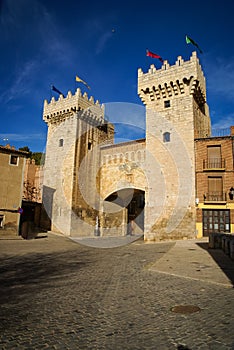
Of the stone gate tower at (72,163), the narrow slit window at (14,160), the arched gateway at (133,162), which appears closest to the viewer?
the arched gateway at (133,162)

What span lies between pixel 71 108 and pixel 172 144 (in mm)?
Answer: 12082

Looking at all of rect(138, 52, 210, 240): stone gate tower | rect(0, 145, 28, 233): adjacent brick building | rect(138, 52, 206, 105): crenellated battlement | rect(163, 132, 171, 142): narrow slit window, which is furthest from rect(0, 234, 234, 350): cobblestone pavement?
rect(138, 52, 206, 105): crenellated battlement

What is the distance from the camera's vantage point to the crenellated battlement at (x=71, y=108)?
2805 centimetres

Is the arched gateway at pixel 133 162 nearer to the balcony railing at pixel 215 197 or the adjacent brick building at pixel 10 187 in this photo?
the balcony railing at pixel 215 197

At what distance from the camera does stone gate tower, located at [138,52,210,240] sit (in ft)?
68.3

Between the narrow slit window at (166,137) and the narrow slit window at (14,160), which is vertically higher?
the narrow slit window at (166,137)

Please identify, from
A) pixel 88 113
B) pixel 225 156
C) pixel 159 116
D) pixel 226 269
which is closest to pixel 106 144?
pixel 88 113

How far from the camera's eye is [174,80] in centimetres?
2192

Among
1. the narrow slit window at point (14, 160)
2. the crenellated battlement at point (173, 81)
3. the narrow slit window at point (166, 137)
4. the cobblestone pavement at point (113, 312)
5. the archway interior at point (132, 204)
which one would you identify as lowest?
the cobblestone pavement at point (113, 312)

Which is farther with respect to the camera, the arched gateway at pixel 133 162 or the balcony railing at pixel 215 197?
the arched gateway at pixel 133 162

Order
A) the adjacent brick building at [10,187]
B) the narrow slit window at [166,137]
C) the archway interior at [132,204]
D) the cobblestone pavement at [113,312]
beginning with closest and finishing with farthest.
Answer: the cobblestone pavement at [113,312] < the adjacent brick building at [10,187] < the narrow slit window at [166,137] < the archway interior at [132,204]

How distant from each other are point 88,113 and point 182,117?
11364 mm

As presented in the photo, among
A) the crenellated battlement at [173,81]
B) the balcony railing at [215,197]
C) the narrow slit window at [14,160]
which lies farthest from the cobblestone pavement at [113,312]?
the crenellated battlement at [173,81]

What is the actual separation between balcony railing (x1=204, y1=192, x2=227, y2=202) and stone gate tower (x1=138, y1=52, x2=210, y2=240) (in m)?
1.04
